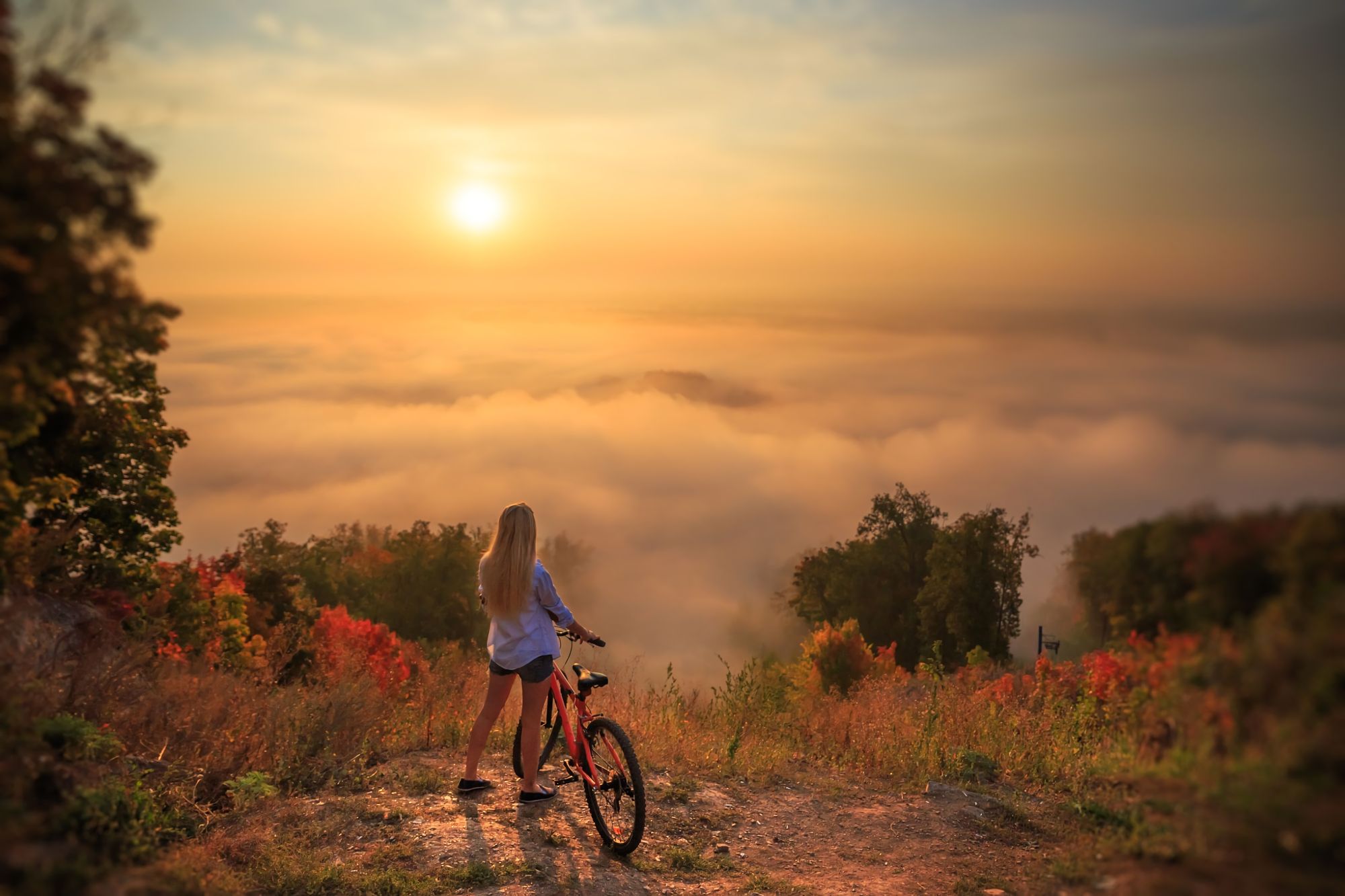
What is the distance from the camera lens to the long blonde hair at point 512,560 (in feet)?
23.4

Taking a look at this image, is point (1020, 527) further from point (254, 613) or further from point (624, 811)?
point (624, 811)

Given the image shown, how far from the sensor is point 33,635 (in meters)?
7.12

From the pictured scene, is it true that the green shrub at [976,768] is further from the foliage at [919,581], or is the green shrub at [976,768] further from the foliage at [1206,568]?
the foliage at [919,581]

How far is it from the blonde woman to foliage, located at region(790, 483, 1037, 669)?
135ft

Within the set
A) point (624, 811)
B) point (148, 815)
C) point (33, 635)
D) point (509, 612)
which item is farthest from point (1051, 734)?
point (33, 635)

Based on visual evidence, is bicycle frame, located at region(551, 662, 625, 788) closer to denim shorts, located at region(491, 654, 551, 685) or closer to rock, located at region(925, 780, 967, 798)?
denim shorts, located at region(491, 654, 551, 685)

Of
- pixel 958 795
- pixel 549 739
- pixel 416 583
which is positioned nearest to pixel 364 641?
pixel 416 583

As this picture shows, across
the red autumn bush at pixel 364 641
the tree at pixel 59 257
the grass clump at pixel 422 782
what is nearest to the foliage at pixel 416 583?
the red autumn bush at pixel 364 641

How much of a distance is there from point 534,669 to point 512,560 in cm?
85

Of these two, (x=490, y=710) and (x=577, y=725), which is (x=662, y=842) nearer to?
(x=577, y=725)

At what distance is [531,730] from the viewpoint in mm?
7645

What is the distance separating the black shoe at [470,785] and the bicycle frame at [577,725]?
0.93 m

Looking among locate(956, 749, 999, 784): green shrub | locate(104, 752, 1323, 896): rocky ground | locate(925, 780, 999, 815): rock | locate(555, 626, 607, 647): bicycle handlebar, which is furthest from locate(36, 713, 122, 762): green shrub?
locate(956, 749, 999, 784): green shrub

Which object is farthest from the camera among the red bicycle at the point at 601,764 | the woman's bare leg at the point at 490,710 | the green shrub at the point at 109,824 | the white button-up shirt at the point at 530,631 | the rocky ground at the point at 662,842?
the woman's bare leg at the point at 490,710
